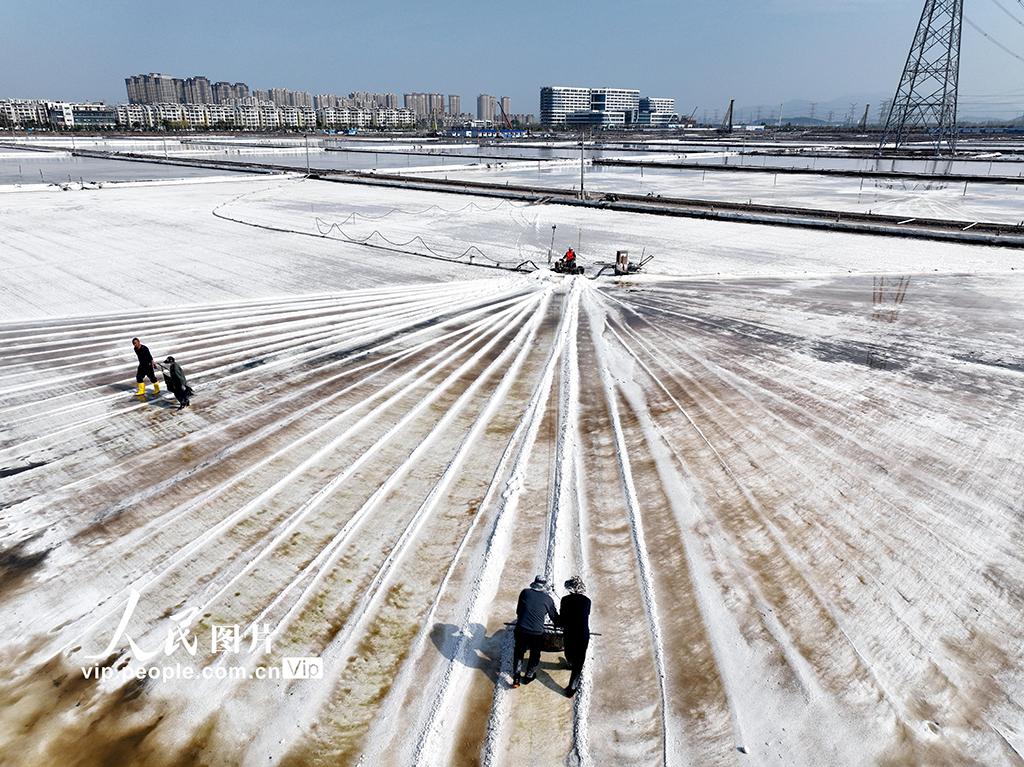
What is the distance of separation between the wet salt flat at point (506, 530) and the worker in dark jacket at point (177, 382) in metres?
0.34

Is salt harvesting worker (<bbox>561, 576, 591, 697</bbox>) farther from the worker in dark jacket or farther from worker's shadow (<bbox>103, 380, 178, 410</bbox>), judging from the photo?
worker's shadow (<bbox>103, 380, 178, 410</bbox>)

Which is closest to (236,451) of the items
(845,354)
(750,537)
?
(750,537)

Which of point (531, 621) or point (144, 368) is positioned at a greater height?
point (144, 368)

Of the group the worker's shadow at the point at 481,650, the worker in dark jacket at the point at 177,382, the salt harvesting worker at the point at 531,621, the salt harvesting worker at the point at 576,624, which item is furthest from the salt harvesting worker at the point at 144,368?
the salt harvesting worker at the point at 576,624

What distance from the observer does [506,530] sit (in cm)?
716

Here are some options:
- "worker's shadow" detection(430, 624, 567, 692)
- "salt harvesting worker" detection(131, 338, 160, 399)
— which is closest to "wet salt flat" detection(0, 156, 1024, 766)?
"worker's shadow" detection(430, 624, 567, 692)

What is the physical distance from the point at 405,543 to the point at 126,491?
13.4 ft

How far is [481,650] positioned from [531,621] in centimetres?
88

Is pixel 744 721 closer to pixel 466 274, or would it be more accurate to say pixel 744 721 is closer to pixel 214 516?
pixel 214 516

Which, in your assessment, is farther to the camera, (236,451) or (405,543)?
(236,451)

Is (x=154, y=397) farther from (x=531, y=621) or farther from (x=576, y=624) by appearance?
(x=576, y=624)

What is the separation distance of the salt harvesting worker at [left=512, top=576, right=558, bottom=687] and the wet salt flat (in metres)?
Answer: 0.38

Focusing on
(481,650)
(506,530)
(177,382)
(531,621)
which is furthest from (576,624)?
(177,382)

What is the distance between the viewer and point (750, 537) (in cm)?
701
